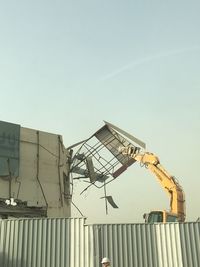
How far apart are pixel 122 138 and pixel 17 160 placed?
8883mm

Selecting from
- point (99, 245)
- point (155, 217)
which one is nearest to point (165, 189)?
point (155, 217)

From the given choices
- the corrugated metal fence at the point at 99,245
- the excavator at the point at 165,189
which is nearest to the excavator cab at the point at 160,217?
the excavator at the point at 165,189

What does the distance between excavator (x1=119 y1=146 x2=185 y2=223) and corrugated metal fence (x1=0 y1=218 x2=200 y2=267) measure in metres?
5.66

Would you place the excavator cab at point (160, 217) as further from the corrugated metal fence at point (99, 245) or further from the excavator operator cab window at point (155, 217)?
the corrugated metal fence at point (99, 245)

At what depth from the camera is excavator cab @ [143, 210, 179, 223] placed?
2395cm

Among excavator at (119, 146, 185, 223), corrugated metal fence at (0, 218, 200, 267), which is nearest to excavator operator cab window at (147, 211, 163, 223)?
excavator at (119, 146, 185, 223)

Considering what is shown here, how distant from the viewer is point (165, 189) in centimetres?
2745

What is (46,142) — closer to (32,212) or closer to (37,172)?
(37,172)

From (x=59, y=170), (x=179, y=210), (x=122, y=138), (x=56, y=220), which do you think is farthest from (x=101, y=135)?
(x=56, y=220)

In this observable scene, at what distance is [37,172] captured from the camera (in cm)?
3341

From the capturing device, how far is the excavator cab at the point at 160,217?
23953 millimetres

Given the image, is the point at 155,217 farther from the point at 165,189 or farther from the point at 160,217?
the point at 165,189

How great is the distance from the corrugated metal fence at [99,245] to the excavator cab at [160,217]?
5607 mm

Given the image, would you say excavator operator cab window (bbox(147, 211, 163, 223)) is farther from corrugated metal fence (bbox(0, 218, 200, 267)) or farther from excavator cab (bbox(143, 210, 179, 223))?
corrugated metal fence (bbox(0, 218, 200, 267))
